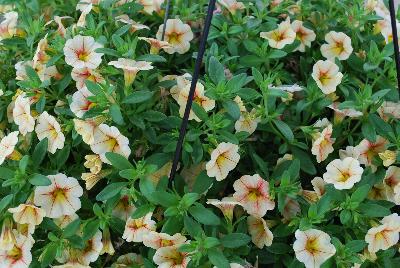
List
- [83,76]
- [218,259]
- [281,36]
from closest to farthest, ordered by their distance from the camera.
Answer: [218,259] < [83,76] < [281,36]

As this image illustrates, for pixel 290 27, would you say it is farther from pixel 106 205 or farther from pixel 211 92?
pixel 106 205

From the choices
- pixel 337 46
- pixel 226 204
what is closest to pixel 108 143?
pixel 226 204

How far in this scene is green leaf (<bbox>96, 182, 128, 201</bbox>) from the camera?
3.78ft

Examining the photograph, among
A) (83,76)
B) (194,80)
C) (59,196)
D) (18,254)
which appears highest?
(194,80)

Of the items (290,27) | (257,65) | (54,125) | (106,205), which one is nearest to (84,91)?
(54,125)

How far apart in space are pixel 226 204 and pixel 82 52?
1.43 feet

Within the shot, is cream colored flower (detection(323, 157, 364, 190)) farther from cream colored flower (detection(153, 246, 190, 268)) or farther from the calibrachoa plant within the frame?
cream colored flower (detection(153, 246, 190, 268))

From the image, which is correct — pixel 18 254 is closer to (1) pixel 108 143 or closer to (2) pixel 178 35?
(1) pixel 108 143

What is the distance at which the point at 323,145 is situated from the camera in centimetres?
125

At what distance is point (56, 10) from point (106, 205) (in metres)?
0.65

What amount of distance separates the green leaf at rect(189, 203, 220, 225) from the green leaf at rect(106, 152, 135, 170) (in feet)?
0.47

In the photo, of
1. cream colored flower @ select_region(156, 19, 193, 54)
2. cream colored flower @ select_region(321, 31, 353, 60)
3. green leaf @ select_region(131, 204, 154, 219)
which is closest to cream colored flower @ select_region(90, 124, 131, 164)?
green leaf @ select_region(131, 204, 154, 219)

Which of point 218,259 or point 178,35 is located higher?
point 178,35

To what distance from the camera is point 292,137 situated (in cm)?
126
